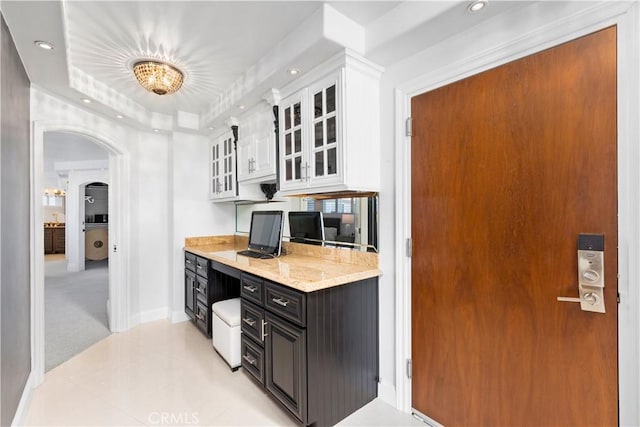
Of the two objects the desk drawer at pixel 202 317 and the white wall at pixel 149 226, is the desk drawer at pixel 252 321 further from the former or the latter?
the white wall at pixel 149 226

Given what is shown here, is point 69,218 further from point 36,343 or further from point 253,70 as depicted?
point 253,70

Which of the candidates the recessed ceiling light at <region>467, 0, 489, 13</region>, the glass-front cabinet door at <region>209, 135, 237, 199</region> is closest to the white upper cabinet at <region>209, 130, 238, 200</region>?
the glass-front cabinet door at <region>209, 135, 237, 199</region>

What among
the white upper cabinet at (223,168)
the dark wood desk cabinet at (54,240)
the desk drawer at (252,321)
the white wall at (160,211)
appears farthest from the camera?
the dark wood desk cabinet at (54,240)

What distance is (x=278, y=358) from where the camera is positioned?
1.90 m

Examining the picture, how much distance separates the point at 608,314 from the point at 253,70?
102 inches

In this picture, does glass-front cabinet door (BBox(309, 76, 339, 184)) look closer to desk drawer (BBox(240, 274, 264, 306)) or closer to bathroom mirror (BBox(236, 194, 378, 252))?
bathroom mirror (BBox(236, 194, 378, 252))

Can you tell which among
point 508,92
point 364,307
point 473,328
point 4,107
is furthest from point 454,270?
point 4,107

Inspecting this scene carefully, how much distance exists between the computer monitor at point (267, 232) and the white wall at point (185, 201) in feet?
3.29

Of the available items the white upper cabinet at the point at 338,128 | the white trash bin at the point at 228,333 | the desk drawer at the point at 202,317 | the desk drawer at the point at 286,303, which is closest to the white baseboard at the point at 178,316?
the desk drawer at the point at 202,317

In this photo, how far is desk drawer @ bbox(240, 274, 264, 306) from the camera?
6.68 feet

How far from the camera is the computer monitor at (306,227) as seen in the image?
258 cm

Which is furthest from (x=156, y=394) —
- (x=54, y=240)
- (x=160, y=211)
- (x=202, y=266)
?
(x=54, y=240)

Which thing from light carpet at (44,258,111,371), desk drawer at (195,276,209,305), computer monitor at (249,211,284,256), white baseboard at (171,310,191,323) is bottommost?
light carpet at (44,258,111,371)

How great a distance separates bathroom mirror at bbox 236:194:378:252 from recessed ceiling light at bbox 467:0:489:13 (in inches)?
44.7
